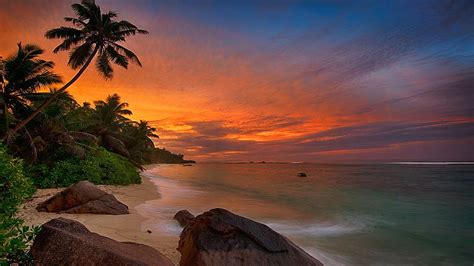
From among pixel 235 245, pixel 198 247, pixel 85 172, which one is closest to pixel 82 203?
pixel 198 247

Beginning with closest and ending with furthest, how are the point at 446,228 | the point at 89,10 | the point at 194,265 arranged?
the point at 194,265 → the point at 446,228 → the point at 89,10

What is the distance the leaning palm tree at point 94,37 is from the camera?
2009cm

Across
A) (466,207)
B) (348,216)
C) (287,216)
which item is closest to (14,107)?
(287,216)

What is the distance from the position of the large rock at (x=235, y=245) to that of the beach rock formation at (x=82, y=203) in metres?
5.73

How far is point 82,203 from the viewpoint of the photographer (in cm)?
1053

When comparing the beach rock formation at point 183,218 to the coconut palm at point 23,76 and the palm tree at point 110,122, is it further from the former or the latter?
the palm tree at point 110,122

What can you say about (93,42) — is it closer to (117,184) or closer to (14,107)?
(14,107)

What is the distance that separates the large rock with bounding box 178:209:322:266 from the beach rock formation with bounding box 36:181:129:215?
5732 millimetres

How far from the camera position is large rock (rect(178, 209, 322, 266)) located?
543 centimetres

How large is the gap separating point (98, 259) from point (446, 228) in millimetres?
16118

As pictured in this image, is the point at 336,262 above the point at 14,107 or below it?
below

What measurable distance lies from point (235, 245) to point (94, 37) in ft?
66.2

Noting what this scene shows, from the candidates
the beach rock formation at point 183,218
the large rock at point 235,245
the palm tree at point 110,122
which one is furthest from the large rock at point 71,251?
the palm tree at point 110,122

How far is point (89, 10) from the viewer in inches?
788
